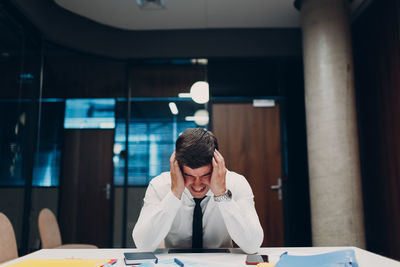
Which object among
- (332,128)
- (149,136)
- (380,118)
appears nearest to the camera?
(332,128)

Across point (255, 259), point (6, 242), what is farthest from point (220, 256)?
point (6, 242)

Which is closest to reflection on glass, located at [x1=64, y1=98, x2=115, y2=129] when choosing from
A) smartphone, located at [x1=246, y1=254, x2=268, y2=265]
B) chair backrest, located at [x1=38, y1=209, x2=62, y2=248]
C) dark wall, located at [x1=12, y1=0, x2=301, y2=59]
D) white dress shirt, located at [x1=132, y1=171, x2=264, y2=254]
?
dark wall, located at [x1=12, y1=0, x2=301, y2=59]

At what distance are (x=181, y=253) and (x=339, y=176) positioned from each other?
7.71 feet

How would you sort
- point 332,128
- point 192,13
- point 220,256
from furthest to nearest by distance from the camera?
1. point 192,13
2. point 332,128
3. point 220,256

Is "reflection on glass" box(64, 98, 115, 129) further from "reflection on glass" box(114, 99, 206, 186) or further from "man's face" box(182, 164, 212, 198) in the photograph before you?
"man's face" box(182, 164, 212, 198)

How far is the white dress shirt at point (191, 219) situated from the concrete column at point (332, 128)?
187cm

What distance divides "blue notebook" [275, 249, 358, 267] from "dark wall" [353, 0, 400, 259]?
2.49m

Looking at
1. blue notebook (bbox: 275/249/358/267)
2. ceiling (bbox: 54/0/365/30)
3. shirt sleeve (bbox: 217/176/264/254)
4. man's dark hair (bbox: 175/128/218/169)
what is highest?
ceiling (bbox: 54/0/365/30)

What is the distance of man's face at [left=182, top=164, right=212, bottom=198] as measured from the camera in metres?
1.70

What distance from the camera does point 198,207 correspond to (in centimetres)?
179

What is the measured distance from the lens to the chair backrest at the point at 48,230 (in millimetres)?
2985

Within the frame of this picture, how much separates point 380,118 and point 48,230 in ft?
11.8

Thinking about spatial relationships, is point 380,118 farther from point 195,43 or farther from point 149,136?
point 149,136

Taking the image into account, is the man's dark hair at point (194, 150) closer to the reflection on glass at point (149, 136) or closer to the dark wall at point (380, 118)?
the dark wall at point (380, 118)
